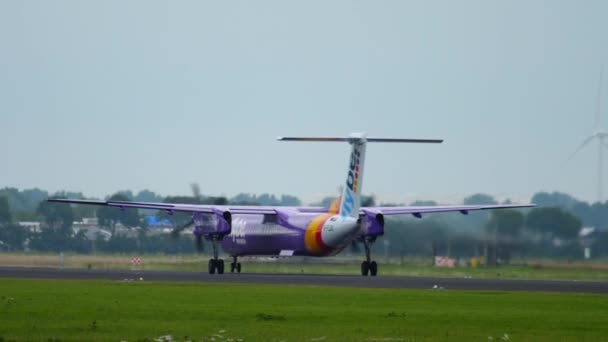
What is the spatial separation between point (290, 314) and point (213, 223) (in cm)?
3827

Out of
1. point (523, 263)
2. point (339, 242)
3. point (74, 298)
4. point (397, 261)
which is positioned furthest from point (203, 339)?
point (397, 261)

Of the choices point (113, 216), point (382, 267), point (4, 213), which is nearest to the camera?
point (382, 267)

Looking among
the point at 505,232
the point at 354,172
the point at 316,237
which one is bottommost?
the point at 316,237

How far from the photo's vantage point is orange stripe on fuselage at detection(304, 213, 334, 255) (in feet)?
239

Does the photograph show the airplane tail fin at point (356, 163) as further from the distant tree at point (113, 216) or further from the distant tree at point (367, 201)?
the distant tree at point (113, 216)

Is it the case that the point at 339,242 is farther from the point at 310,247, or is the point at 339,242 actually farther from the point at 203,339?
the point at 203,339

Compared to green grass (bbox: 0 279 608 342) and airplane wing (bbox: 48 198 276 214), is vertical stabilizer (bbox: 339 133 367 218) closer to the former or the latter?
airplane wing (bbox: 48 198 276 214)

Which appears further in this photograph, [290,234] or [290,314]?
[290,234]

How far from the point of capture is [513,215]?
7919 cm

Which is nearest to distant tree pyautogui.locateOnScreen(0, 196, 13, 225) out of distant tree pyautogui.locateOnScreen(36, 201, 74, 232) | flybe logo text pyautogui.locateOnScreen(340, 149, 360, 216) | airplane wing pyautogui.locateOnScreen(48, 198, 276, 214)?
distant tree pyautogui.locateOnScreen(36, 201, 74, 232)

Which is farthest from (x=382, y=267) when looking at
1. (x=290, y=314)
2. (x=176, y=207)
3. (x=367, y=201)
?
(x=290, y=314)

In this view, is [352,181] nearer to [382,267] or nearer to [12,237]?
[382,267]

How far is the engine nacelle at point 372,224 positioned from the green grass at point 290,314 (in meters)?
19.7

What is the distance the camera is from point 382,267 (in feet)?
268
